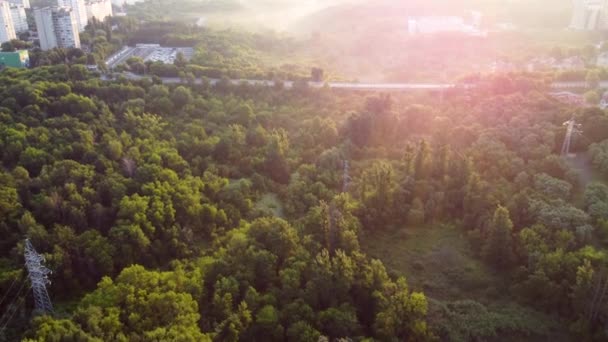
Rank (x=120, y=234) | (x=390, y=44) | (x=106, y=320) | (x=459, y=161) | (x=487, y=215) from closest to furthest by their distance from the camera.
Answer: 1. (x=106, y=320)
2. (x=120, y=234)
3. (x=487, y=215)
4. (x=459, y=161)
5. (x=390, y=44)

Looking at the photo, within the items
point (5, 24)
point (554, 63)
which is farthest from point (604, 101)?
point (5, 24)

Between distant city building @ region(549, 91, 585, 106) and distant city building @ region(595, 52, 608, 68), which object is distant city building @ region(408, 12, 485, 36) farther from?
distant city building @ region(549, 91, 585, 106)

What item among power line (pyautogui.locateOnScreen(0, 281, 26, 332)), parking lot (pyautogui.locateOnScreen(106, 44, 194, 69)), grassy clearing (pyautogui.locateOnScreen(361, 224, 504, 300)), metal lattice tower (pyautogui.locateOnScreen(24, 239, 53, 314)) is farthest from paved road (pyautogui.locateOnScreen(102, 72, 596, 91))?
metal lattice tower (pyautogui.locateOnScreen(24, 239, 53, 314))

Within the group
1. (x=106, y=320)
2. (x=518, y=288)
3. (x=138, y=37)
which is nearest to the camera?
(x=106, y=320)

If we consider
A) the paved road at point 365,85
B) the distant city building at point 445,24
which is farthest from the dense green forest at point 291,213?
the distant city building at point 445,24

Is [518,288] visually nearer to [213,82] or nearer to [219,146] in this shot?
[219,146]

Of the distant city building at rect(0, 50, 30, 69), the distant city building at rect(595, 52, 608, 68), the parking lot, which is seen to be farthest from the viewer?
the distant city building at rect(595, 52, 608, 68)

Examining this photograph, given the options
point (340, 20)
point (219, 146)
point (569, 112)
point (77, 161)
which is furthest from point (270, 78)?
point (340, 20)
